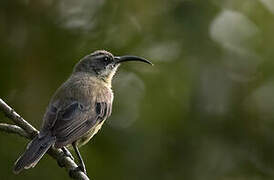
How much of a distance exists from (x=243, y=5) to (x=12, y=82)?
360cm

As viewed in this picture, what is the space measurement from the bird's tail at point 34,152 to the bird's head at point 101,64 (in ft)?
7.35

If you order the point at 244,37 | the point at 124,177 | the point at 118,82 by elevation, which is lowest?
the point at 124,177

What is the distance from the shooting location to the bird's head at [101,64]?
11.5 meters

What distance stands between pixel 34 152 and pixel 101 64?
267 centimetres

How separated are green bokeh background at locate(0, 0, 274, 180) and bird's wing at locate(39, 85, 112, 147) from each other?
1.60 m

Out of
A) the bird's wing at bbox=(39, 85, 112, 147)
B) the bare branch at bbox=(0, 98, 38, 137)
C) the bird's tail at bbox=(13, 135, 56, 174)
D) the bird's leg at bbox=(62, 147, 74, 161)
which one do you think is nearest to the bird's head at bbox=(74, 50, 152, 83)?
the bird's wing at bbox=(39, 85, 112, 147)

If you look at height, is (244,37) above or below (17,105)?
above

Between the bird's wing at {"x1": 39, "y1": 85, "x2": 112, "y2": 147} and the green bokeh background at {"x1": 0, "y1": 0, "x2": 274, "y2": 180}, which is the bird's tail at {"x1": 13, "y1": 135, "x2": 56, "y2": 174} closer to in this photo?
the bird's wing at {"x1": 39, "y1": 85, "x2": 112, "y2": 147}

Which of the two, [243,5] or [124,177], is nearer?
[124,177]

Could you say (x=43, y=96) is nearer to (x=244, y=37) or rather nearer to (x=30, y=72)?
(x=30, y=72)

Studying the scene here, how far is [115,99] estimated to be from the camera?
1317 centimetres

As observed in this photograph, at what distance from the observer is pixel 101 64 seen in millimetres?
11570

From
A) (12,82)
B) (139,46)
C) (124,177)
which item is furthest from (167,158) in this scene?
(12,82)

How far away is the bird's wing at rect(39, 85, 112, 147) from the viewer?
957 cm
